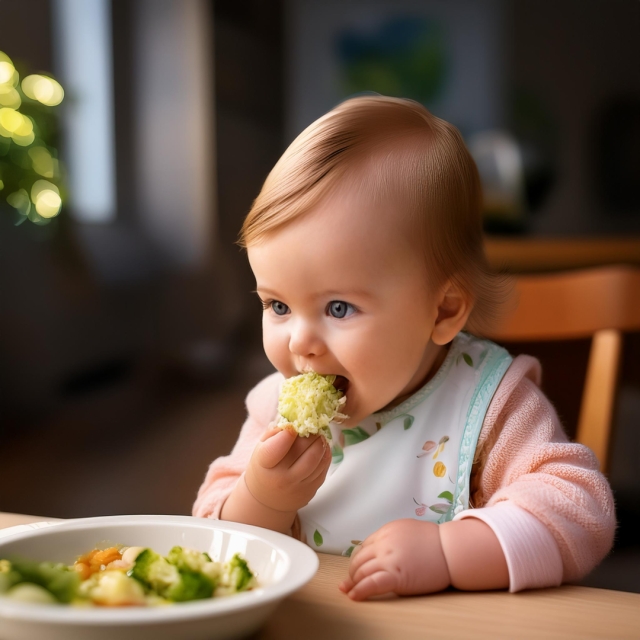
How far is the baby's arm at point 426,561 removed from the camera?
648mm

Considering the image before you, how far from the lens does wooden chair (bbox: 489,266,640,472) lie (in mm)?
1332

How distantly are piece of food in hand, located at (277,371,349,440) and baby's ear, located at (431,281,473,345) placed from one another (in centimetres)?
17

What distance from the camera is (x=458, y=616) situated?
1.99 feet

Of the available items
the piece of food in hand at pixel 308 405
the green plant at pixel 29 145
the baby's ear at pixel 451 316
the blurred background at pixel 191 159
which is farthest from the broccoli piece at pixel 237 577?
the green plant at pixel 29 145

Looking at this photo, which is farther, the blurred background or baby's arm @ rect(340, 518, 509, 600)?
the blurred background

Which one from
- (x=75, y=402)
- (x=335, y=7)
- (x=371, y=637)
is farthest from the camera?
(x=335, y=7)

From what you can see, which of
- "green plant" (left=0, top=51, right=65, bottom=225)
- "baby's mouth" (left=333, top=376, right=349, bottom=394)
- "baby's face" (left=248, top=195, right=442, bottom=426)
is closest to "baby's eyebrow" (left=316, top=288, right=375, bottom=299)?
"baby's face" (left=248, top=195, right=442, bottom=426)

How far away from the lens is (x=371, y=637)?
56 centimetres

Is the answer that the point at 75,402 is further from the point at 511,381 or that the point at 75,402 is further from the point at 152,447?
the point at 511,381

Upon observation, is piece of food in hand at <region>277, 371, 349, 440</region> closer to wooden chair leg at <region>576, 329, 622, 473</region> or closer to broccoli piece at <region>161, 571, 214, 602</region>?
broccoli piece at <region>161, 571, 214, 602</region>

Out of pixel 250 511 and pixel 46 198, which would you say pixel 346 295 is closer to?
pixel 250 511

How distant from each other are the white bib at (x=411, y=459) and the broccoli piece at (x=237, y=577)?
36 cm

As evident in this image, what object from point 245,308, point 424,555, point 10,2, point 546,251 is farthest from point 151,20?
point 424,555

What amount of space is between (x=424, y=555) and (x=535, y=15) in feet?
15.1
